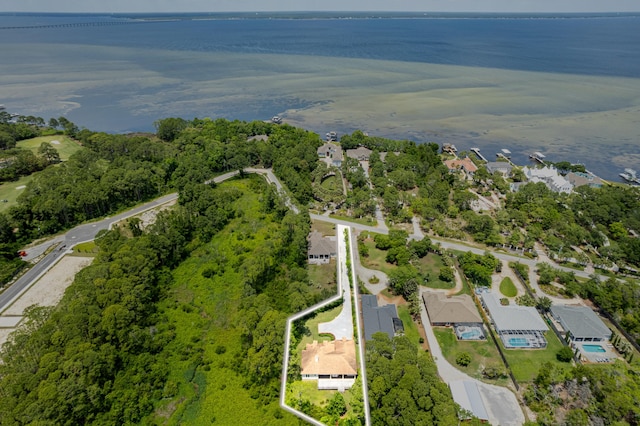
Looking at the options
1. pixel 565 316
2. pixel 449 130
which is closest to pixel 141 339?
pixel 565 316

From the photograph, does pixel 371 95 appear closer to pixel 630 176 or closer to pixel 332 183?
pixel 332 183

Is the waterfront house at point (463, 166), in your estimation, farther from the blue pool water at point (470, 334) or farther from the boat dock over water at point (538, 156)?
the blue pool water at point (470, 334)

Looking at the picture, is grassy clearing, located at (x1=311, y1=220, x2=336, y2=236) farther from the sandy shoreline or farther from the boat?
the boat

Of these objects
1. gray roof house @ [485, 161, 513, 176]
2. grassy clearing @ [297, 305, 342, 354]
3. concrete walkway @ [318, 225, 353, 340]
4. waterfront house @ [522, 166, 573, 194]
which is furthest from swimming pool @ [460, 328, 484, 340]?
gray roof house @ [485, 161, 513, 176]

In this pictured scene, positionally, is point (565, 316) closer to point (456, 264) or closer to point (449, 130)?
point (456, 264)

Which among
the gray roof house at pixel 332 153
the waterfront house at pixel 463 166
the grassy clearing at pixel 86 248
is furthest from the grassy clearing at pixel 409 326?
the gray roof house at pixel 332 153

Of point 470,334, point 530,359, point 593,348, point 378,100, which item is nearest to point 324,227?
point 470,334
